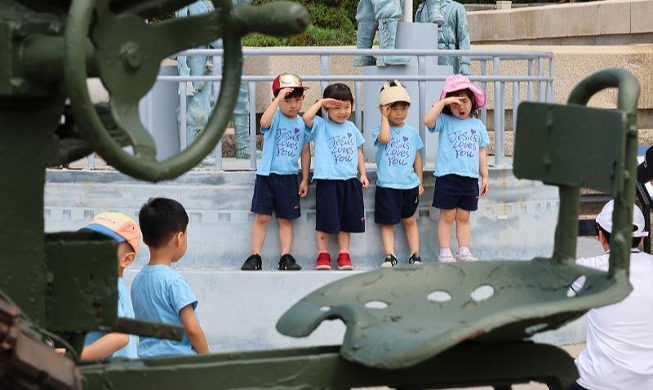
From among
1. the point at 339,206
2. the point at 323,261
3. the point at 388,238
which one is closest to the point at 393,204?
the point at 388,238

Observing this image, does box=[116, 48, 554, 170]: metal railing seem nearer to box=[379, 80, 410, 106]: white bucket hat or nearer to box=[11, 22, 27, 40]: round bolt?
box=[379, 80, 410, 106]: white bucket hat

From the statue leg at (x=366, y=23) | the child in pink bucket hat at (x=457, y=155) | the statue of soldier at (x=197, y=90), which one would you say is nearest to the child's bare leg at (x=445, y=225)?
the child in pink bucket hat at (x=457, y=155)

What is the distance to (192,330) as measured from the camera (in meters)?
5.02

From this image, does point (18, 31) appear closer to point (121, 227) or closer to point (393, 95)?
point (121, 227)

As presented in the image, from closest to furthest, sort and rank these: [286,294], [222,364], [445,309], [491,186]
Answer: [222,364] < [445,309] < [286,294] < [491,186]

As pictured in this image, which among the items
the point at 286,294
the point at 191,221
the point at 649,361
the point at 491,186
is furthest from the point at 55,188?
the point at 649,361

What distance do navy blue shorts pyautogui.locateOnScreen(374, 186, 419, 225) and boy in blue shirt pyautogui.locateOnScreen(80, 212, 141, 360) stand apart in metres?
3.73

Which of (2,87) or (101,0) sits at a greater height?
(101,0)

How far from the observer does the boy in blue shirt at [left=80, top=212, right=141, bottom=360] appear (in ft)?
15.1

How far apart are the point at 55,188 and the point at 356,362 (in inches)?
252

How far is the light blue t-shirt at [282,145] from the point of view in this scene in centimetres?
865

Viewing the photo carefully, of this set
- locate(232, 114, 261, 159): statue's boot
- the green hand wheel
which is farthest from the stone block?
the green hand wheel

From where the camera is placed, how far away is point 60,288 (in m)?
2.92

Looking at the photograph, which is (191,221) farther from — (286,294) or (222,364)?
(222,364)
